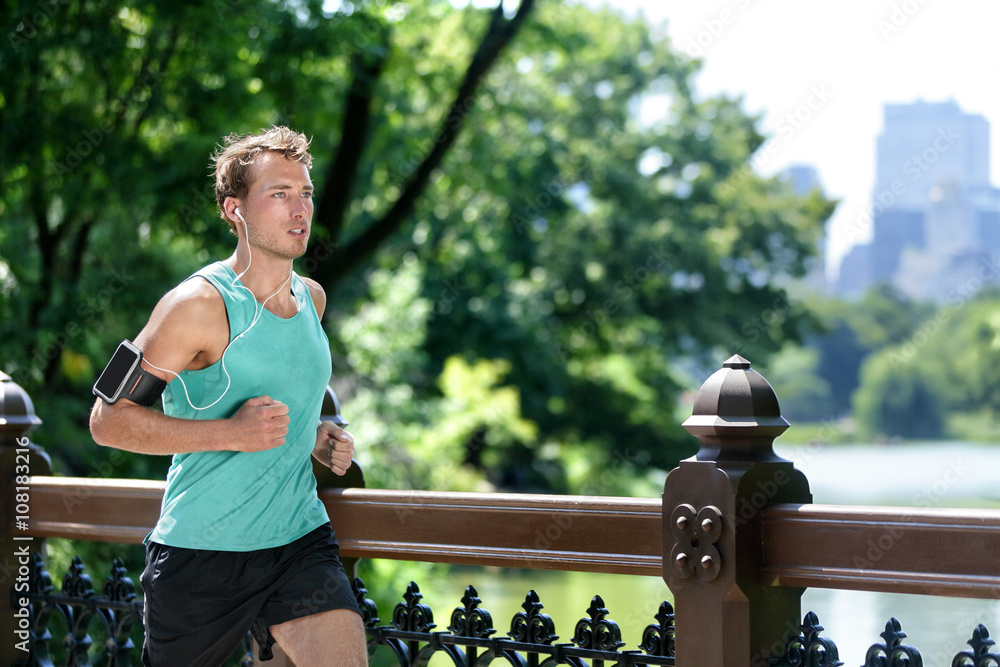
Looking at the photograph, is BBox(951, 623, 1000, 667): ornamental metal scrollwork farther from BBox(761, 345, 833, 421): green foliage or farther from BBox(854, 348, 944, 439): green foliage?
BBox(761, 345, 833, 421): green foliage

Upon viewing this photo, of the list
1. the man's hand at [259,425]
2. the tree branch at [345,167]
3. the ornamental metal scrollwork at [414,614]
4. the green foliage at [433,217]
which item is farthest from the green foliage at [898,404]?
the man's hand at [259,425]

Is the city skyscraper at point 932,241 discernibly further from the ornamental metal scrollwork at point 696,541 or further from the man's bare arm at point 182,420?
the man's bare arm at point 182,420

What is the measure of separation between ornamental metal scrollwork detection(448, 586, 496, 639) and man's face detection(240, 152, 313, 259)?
3.30ft

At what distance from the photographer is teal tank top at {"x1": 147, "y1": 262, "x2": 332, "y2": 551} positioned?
92.5 inches

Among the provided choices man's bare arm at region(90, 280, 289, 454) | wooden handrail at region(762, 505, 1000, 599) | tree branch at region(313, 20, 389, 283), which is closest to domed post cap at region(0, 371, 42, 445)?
man's bare arm at region(90, 280, 289, 454)

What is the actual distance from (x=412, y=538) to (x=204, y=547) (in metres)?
0.62

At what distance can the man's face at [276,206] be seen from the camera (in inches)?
93.9

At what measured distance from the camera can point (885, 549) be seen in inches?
83.0

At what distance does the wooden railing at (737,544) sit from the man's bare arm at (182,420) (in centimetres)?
67

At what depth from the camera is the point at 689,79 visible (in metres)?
23.3

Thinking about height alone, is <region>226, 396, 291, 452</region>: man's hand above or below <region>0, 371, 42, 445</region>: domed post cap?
below

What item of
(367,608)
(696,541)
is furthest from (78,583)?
(696,541)

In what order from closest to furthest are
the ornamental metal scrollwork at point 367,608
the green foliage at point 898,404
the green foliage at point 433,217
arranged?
the ornamental metal scrollwork at point 367,608
the green foliage at point 433,217
the green foliage at point 898,404

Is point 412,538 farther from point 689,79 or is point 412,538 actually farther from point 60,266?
point 689,79
